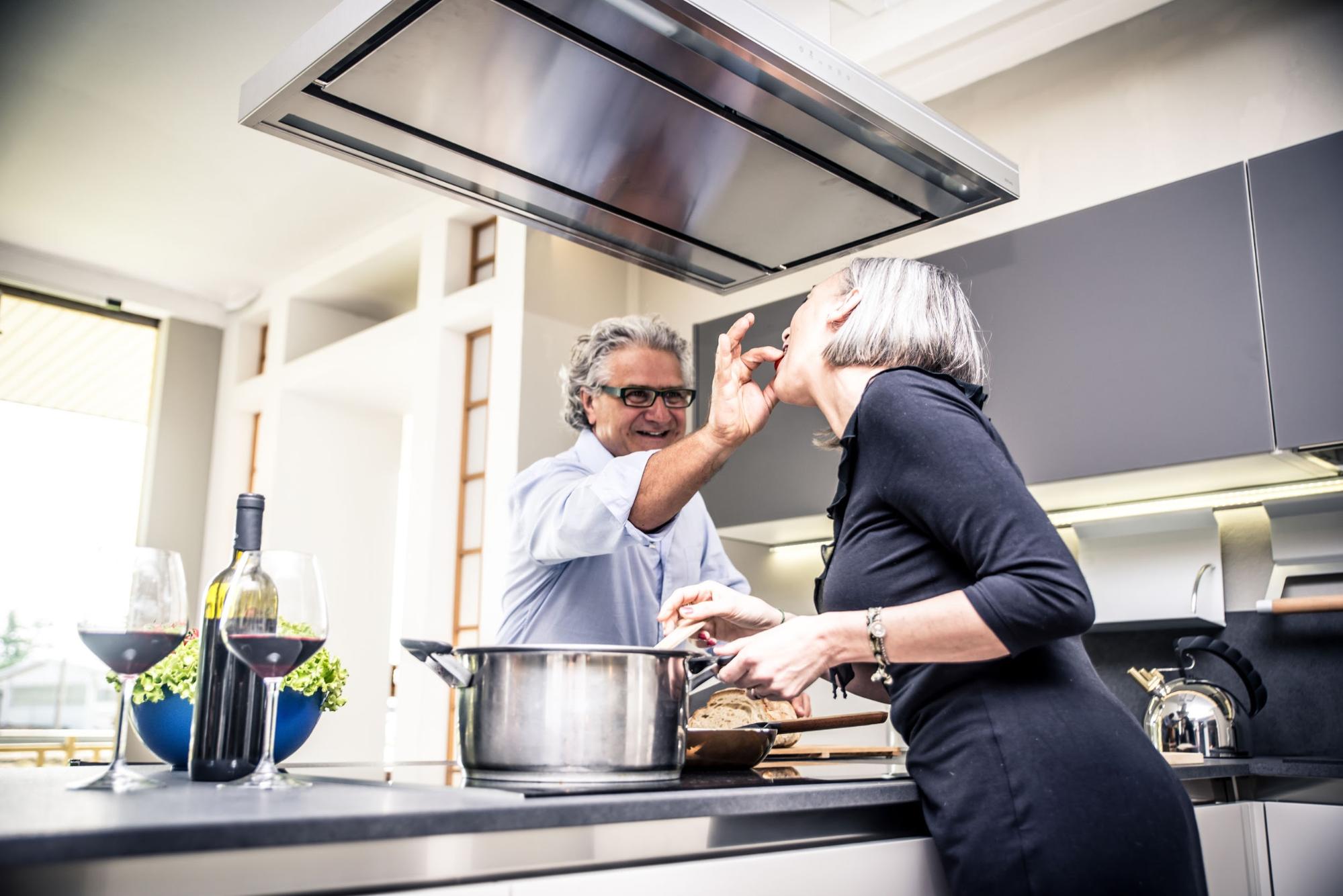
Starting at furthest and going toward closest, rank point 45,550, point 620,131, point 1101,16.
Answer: point 45,550 < point 1101,16 < point 620,131

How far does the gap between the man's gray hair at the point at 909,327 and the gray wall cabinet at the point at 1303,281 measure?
3.30ft

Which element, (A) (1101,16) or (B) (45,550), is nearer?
(A) (1101,16)

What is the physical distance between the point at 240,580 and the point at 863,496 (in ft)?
2.11

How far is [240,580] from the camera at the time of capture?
968mm

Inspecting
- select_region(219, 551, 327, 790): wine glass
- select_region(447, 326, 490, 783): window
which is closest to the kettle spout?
select_region(219, 551, 327, 790): wine glass

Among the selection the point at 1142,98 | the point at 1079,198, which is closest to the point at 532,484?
the point at 1079,198

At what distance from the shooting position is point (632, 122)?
150 centimetres

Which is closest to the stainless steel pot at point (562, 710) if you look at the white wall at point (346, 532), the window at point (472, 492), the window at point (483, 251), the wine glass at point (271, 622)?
the wine glass at point (271, 622)

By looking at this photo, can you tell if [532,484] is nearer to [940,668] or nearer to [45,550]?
[940,668]

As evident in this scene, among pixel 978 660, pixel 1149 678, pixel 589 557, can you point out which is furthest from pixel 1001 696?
pixel 1149 678

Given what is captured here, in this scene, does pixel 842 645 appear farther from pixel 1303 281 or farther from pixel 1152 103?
pixel 1152 103

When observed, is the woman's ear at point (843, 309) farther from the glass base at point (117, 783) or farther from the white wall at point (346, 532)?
the white wall at point (346, 532)

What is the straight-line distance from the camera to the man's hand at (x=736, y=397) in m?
1.53

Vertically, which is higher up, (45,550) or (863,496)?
(45,550)
